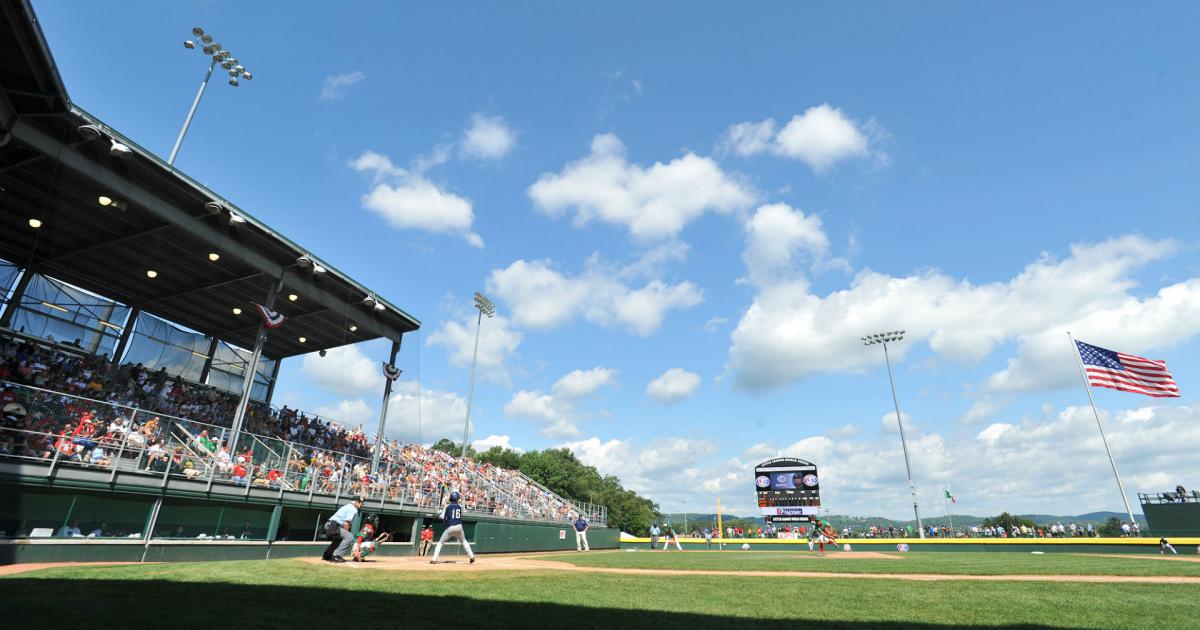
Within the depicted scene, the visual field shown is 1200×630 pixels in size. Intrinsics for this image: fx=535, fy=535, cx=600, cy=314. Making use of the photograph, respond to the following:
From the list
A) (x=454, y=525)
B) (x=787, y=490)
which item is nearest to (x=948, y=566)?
(x=454, y=525)

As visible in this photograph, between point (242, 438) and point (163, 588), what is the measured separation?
11772 millimetres

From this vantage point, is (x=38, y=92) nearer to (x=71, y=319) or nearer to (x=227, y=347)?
(x=71, y=319)

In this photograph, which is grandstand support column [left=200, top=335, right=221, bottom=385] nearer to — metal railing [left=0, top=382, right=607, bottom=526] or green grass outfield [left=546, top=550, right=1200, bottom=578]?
metal railing [left=0, top=382, right=607, bottom=526]

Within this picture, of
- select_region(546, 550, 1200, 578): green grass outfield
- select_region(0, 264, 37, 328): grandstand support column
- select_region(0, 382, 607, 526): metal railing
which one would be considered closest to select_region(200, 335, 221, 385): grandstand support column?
select_region(0, 264, 37, 328): grandstand support column

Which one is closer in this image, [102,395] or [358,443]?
[102,395]

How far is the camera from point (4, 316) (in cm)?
2114

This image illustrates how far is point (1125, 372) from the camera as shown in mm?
31234

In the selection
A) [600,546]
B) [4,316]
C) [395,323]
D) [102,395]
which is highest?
[395,323]

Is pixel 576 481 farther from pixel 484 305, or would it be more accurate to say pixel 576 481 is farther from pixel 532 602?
pixel 532 602

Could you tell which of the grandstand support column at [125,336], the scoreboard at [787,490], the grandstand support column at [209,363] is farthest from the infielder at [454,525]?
the scoreboard at [787,490]

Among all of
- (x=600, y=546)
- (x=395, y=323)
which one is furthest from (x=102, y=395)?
(x=600, y=546)

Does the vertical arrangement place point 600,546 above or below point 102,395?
below

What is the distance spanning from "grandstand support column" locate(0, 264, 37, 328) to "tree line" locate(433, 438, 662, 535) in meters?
74.3

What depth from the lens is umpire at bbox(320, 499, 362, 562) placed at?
13383mm
